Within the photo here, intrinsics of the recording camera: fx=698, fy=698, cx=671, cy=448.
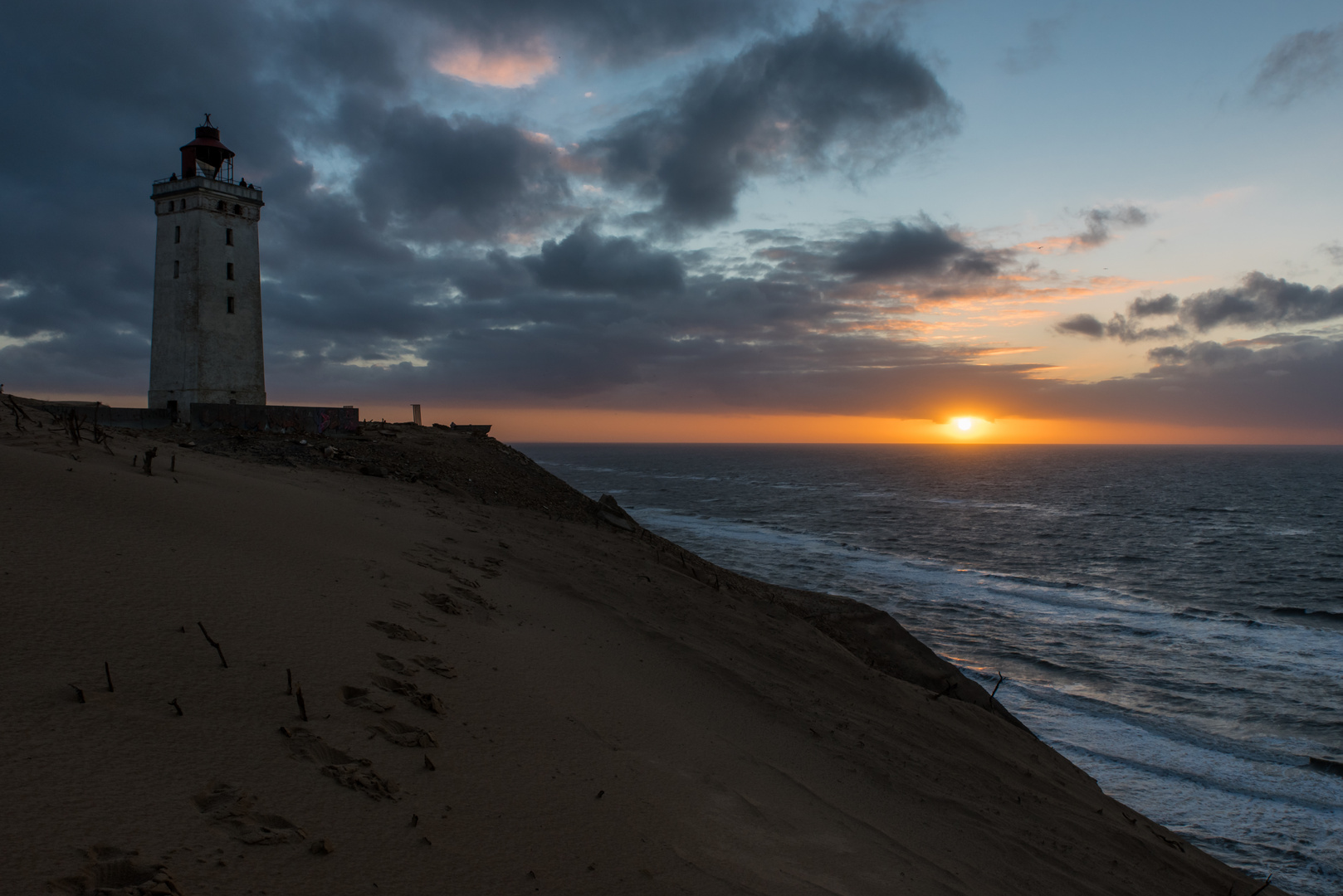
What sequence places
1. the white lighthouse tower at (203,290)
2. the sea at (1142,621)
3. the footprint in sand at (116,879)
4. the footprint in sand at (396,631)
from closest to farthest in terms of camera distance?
the footprint in sand at (116,879)
the footprint in sand at (396,631)
the sea at (1142,621)
the white lighthouse tower at (203,290)

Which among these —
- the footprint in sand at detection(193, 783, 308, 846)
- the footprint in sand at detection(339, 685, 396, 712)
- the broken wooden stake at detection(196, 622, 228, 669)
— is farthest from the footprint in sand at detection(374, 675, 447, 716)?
the footprint in sand at detection(193, 783, 308, 846)

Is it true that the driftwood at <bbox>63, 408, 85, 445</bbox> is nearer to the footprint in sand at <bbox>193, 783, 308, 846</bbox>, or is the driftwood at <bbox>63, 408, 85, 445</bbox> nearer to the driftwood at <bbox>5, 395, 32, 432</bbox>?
the driftwood at <bbox>5, 395, 32, 432</bbox>

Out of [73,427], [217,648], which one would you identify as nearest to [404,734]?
[217,648]

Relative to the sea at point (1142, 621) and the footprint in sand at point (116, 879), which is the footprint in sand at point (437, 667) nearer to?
the footprint in sand at point (116, 879)

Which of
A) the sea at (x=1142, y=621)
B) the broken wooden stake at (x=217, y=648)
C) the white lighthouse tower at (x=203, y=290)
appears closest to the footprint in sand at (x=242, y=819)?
the broken wooden stake at (x=217, y=648)

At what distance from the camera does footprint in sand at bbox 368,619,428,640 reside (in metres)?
7.35

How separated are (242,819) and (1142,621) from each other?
1288 inches

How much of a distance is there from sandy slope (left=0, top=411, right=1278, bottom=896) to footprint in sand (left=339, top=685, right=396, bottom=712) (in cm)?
3

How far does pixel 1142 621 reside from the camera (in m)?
28.2

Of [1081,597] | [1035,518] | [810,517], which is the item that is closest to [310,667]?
[1081,597]

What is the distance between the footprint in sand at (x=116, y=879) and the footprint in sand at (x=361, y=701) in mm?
2158

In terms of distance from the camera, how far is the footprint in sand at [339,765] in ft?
15.5

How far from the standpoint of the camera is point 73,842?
3541 millimetres

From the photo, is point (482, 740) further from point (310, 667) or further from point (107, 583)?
point (107, 583)
